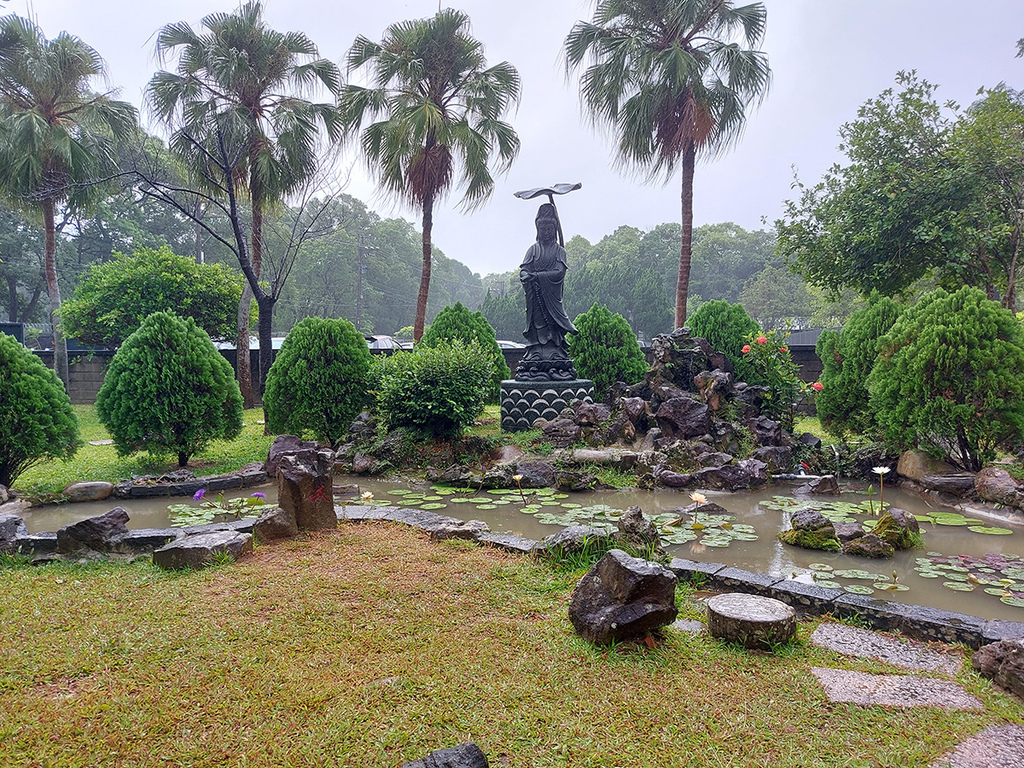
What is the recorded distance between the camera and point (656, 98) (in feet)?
42.0

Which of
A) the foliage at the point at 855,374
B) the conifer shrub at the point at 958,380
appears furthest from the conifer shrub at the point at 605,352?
the conifer shrub at the point at 958,380

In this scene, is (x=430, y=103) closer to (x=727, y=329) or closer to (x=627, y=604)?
(x=727, y=329)

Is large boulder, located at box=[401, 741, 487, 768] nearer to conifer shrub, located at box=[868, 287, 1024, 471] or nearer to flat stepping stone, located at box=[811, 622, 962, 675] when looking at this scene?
flat stepping stone, located at box=[811, 622, 962, 675]

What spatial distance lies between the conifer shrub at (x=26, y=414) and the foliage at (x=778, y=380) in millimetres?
8493

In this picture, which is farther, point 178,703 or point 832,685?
point 832,685

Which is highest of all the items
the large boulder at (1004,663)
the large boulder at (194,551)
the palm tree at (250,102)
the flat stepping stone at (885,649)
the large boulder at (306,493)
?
the palm tree at (250,102)

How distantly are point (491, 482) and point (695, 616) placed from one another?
12.9 feet

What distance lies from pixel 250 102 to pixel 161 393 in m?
8.66

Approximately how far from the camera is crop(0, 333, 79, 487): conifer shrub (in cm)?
596

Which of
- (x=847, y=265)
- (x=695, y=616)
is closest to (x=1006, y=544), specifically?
(x=695, y=616)

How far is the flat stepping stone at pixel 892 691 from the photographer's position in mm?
2197

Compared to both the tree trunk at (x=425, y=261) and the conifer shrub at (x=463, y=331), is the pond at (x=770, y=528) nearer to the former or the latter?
the conifer shrub at (x=463, y=331)

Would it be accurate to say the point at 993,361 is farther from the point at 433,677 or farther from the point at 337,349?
the point at 337,349

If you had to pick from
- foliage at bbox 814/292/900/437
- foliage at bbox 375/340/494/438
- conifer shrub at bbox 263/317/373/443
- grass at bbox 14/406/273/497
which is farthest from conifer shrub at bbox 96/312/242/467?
foliage at bbox 814/292/900/437
